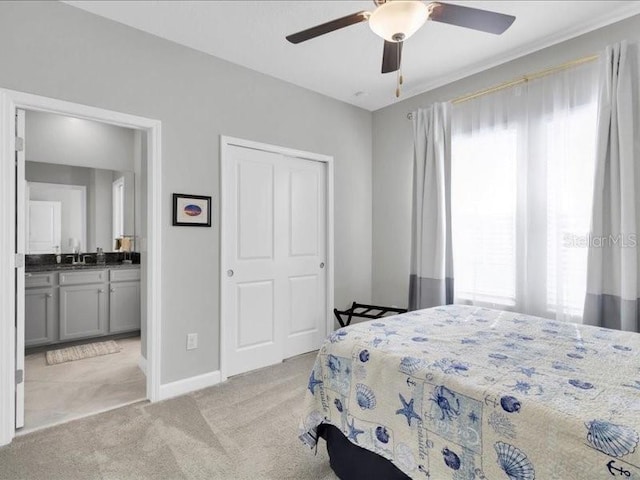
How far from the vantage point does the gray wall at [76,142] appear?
3.90 meters

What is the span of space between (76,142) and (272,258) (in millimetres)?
2873

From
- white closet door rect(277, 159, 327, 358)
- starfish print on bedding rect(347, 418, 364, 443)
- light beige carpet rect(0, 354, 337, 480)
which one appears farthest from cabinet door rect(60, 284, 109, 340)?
starfish print on bedding rect(347, 418, 364, 443)

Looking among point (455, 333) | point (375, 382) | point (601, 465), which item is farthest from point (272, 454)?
point (601, 465)

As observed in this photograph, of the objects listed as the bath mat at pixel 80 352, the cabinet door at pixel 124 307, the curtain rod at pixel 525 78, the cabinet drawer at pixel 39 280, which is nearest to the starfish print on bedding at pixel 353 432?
the curtain rod at pixel 525 78

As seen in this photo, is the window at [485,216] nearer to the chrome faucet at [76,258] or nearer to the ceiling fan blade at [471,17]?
the ceiling fan blade at [471,17]

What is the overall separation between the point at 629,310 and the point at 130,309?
4842 mm

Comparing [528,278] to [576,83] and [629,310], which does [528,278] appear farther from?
[576,83]

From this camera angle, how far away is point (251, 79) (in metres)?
3.18

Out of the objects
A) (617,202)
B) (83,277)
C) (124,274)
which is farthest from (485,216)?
(83,277)

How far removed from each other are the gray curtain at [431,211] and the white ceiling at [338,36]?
1.51 feet

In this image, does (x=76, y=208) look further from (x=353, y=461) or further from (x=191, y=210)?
(x=353, y=461)

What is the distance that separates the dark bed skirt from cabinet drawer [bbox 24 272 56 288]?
11.8 ft

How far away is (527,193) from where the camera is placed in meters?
2.81

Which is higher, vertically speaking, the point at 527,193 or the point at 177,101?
the point at 177,101
